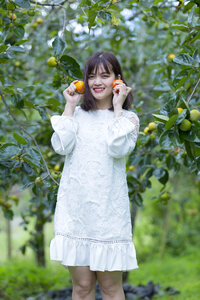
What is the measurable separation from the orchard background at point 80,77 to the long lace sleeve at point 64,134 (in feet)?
0.49

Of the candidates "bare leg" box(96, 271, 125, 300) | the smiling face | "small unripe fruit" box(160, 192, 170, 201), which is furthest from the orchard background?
"bare leg" box(96, 271, 125, 300)

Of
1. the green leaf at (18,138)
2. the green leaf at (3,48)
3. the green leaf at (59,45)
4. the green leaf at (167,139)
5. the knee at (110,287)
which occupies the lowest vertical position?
the knee at (110,287)

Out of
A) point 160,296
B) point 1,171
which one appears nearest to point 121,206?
point 1,171

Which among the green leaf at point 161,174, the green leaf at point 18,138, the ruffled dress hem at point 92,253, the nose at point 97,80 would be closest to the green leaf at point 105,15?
the nose at point 97,80

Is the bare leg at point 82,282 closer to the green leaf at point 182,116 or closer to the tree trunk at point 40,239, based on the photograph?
the green leaf at point 182,116

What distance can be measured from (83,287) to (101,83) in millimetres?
827

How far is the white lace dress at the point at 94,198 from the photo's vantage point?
55.8 inches

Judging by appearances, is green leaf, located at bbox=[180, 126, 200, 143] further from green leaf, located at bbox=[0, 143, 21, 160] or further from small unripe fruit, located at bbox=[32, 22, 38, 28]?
small unripe fruit, located at bbox=[32, 22, 38, 28]

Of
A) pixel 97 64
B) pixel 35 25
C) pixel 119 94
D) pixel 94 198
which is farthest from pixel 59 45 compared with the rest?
pixel 35 25

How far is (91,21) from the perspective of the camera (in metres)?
1.57

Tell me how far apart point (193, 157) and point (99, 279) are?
24.3 inches

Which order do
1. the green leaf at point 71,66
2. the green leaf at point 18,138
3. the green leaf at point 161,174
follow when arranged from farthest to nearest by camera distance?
the green leaf at point 161,174 < the green leaf at point 71,66 < the green leaf at point 18,138

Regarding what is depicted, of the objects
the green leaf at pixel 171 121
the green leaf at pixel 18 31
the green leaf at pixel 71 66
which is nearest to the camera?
the green leaf at pixel 171 121

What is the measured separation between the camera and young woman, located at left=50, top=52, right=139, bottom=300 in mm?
1422
